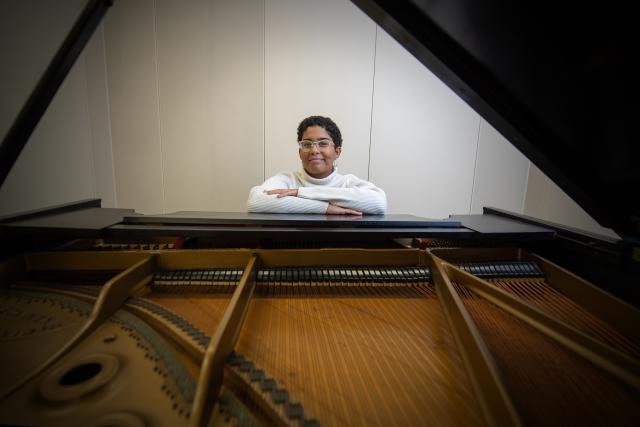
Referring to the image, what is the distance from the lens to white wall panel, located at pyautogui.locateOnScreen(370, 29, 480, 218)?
9.78 ft

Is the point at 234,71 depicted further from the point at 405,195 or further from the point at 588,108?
the point at 588,108

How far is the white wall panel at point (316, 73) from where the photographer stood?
2.78 m

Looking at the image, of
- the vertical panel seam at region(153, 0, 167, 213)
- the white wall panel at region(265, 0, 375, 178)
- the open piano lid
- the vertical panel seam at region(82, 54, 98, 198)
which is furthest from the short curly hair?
the vertical panel seam at region(82, 54, 98, 198)

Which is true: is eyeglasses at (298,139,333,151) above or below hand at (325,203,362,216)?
above

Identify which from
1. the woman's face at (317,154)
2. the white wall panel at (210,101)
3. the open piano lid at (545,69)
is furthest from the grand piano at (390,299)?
the white wall panel at (210,101)

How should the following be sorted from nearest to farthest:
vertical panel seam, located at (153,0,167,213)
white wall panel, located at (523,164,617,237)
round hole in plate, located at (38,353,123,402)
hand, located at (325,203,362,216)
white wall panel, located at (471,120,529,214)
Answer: round hole in plate, located at (38,353,123,402) → hand, located at (325,203,362,216) → white wall panel, located at (523,164,617,237) → vertical panel seam, located at (153,0,167,213) → white wall panel, located at (471,120,529,214)

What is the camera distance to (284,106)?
2.95 metres

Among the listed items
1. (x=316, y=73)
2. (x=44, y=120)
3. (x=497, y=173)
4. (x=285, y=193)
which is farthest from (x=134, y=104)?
(x=497, y=173)

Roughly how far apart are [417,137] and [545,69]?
253cm

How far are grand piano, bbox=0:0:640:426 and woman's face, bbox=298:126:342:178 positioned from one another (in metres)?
1.24

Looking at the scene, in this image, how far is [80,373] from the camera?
2.07ft


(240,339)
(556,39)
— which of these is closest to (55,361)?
(240,339)

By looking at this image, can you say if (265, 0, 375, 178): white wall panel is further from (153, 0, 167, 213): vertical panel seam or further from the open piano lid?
the open piano lid

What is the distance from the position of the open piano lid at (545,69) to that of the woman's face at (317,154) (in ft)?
5.11
